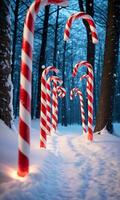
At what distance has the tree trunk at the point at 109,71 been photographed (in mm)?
9977

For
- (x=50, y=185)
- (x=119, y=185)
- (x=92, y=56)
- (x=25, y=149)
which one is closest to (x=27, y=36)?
(x=25, y=149)

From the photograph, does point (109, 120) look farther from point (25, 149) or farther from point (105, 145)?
point (25, 149)

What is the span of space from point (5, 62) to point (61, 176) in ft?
9.18

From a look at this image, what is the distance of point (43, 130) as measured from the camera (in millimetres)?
7152

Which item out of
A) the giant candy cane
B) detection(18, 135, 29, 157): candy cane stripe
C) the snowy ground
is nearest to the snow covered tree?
the snowy ground

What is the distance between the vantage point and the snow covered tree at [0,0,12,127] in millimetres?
6134

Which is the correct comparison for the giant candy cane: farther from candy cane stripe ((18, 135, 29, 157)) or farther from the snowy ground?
the snowy ground

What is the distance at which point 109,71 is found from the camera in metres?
10.1

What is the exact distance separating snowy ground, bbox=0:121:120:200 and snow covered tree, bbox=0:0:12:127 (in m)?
0.57

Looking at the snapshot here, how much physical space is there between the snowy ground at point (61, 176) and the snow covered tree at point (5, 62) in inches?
22.3

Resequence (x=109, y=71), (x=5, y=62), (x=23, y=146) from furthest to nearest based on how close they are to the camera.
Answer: (x=109, y=71), (x=5, y=62), (x=23, y=146)

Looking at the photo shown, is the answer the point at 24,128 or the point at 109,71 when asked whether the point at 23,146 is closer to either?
the point at 24,128

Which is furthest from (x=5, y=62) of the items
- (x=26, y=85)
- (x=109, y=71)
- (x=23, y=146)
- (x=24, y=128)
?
(x=109, y=71)

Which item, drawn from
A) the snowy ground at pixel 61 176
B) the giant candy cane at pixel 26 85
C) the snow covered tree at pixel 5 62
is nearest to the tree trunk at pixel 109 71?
the snowy ground at pixel 61 176
